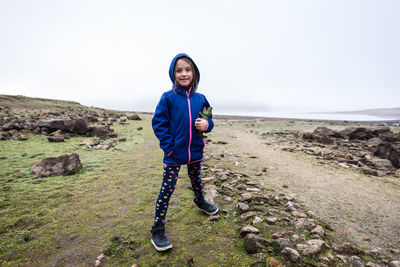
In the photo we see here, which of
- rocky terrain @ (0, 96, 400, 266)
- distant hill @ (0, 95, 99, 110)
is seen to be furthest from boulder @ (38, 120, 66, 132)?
distant hill @ (0, 95, 99, 110)

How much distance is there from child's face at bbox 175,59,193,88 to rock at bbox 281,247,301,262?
2598mm

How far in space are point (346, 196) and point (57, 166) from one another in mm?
7090

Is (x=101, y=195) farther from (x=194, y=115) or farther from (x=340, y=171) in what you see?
(x=340, y=171)

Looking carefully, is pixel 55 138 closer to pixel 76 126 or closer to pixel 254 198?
pixel 76 126

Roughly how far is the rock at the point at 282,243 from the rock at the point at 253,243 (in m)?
0.16

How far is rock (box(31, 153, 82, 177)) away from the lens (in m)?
4.82

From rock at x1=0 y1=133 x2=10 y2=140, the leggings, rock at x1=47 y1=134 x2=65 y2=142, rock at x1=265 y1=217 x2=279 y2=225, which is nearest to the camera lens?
the leggings

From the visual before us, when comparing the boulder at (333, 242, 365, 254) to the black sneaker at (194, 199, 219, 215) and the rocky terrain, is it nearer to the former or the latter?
the rocky terrain

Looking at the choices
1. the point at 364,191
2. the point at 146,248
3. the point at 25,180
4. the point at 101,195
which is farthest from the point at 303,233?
the point at 25,180

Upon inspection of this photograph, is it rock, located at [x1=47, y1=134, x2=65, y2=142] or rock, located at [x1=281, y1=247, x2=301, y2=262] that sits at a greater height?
rock, located at [x1=47, y1=134, x2=65, y2=142]

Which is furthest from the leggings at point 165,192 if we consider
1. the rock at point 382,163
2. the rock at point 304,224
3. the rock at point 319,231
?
the rock at point 382,163

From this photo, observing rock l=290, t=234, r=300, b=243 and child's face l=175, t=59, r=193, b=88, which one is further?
child's face l=175, t=59, r=193, b=88

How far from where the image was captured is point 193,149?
2908 millimetres

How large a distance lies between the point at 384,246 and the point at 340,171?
13.4ft
